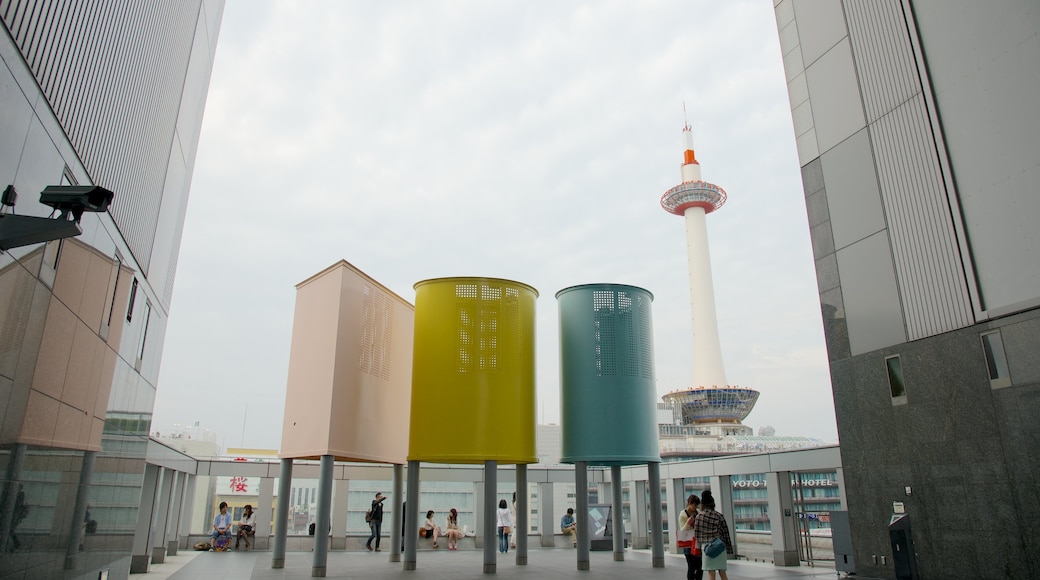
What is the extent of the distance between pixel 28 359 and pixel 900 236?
14.4 m

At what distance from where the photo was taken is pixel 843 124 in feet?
49.3

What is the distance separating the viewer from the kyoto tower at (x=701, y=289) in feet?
319

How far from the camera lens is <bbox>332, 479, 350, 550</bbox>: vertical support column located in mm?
21031

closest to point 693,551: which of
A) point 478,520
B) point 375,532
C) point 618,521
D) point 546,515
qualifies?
point 618,521

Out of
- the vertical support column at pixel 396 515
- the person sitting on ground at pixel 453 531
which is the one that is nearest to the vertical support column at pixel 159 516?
the vertical support column at pixel 396 515

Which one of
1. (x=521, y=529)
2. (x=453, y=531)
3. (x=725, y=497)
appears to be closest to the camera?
(x=521, y=529)

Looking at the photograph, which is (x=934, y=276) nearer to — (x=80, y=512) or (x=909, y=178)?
(x=909, y=178)

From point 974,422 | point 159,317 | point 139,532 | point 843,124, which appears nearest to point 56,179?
point 159,317

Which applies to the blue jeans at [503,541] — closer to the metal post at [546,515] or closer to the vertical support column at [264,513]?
the metal post at [546,515]

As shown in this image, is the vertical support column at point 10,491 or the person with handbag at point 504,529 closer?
the vertical support column at point 10,491

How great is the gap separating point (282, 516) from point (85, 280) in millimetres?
8899

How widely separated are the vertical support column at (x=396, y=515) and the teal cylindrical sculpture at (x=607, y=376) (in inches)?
201

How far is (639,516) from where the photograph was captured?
2327cm

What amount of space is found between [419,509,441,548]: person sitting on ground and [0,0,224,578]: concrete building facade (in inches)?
358
